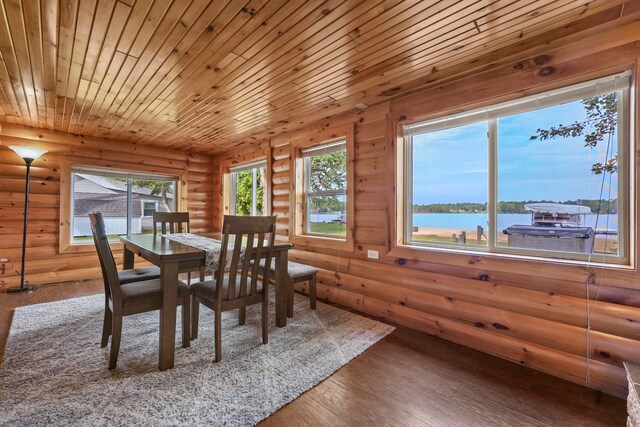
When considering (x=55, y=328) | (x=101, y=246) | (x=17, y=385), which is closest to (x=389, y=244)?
(x=101, y=246)

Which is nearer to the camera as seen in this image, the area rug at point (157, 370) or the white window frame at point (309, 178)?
the area rug at point (157, 370)

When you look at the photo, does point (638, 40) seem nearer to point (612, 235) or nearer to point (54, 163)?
point (612, 235)

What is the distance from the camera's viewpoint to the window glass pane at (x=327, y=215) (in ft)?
11.1

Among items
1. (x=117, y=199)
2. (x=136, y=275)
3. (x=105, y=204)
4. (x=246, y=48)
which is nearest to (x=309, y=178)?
(x=246, y=48)

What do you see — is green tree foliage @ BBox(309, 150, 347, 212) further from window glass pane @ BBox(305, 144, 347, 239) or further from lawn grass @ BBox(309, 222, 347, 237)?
lawn grass @ BBox(309, 222, 347, 237)

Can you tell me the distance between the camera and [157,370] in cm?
182

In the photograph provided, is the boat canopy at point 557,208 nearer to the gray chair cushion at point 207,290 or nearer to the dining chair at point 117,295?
the gray chair cushion at point 207,290

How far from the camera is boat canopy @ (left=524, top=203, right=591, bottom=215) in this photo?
1875 millimetres

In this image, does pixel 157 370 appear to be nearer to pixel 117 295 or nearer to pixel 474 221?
pixel 117 295

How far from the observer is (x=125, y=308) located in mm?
1829

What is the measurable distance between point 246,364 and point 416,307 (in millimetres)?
1540

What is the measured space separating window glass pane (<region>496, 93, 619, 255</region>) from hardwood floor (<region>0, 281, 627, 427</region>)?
0.91 m

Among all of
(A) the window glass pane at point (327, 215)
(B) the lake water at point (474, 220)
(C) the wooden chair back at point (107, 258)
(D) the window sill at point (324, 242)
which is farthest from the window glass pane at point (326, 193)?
(C) the wooden chair back at point (107, 258)

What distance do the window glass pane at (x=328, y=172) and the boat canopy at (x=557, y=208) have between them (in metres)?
1.82
